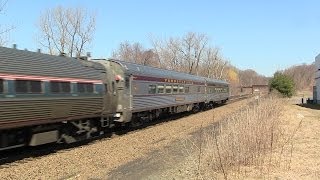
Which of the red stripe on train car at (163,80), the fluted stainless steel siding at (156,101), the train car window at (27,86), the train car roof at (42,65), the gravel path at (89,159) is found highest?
the train car roof at (42,65)

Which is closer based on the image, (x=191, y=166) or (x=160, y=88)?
(x=191, y=166)

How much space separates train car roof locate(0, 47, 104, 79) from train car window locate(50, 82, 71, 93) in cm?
Answer: 27

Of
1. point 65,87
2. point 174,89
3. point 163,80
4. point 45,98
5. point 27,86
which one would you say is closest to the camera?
point 27,86

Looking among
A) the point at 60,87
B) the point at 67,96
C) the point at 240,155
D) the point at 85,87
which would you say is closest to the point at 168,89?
the point at 85,87

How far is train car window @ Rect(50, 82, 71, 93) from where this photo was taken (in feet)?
48.4

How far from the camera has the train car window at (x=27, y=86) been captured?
13.1 metres

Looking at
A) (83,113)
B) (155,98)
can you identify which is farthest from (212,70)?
(83,113)

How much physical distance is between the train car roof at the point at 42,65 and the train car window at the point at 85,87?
29cm

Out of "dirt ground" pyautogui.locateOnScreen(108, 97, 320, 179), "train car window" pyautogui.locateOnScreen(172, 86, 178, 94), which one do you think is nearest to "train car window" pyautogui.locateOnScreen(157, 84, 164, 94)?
"train car window" pyautogui.locateOnScreen(172, 86, 178, 94)

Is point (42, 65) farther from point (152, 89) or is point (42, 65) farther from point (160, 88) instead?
point (160, 88)

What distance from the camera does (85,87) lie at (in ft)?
55.8

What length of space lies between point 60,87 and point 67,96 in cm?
53

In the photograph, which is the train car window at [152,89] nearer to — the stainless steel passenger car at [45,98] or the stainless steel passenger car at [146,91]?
the stainless steel passenger car at [146,91]

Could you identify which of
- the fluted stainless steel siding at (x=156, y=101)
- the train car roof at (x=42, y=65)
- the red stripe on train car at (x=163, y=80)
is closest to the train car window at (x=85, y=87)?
the train car roof at (x=42, y=65)
